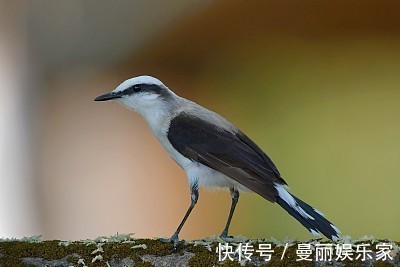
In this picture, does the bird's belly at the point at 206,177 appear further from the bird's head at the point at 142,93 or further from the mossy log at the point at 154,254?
the mossy log at the point at 154,254

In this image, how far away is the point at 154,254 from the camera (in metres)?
2.24

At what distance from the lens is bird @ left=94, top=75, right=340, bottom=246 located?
262 centimetres

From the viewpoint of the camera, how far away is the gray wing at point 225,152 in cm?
264

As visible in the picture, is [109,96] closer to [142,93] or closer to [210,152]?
[142,93]

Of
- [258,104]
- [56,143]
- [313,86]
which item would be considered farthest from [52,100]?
[313,86]

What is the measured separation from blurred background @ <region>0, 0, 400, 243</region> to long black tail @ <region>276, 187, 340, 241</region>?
6.17 ft

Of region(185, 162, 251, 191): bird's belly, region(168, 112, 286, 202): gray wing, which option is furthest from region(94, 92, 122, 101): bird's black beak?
region(185, 162, 251, 191): bird's belly

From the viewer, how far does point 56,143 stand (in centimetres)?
500

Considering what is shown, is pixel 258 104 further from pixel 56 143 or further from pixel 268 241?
pixel 268 241

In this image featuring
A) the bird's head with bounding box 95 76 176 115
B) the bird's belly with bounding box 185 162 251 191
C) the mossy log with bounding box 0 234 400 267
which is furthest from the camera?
the bird's head with bounding box 95 76 176 115

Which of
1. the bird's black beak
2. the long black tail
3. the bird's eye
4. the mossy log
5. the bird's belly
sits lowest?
the mossy log

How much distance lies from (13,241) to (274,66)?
9.10 feet

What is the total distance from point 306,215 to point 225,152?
32 cm

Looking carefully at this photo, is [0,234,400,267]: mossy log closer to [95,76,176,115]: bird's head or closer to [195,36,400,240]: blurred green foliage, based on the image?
[95,76,176,115]: bird's head
